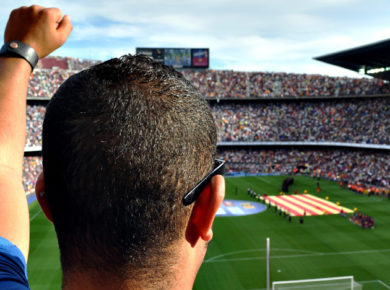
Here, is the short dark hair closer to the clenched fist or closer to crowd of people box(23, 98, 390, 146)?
the clenched fist

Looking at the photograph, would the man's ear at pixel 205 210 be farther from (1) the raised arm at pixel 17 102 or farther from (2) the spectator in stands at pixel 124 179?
(1) the raised arm at pixel 17 102

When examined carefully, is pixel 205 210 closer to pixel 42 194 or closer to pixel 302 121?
pixel 42 194

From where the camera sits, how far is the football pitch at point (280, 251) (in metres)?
18.5

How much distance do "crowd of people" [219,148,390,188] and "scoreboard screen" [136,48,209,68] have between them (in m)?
19.0

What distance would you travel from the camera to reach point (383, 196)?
38.5 meters

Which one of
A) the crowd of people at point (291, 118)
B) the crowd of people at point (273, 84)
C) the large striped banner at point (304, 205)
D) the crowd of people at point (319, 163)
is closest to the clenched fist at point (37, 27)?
the large striped banner at point (304, 205)

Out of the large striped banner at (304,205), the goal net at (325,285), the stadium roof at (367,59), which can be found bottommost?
the large striped banner at (304,205)

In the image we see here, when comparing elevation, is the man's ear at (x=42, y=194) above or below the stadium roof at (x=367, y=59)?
below

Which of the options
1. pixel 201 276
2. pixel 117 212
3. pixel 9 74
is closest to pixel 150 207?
pixel 117 212

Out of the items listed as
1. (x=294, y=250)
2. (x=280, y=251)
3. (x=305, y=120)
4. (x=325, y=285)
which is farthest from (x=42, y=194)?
(x=305, y=120)

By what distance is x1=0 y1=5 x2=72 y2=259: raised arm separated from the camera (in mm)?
1563

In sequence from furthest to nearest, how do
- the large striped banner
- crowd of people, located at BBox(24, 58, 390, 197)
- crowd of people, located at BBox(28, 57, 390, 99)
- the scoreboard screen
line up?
the scoreboard screen, crowd of people, located at BBox(28, 57, 390, 99), crowd of people, located at BBox(24, 58, 390, 197), the large striped banner

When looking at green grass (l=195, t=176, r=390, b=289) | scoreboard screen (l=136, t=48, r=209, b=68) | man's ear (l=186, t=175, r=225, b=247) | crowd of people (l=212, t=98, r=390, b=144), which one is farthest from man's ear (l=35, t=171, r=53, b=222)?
scoreboard screen (l=136, t=48, r=209, b=68)

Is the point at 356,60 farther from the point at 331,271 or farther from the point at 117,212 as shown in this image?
the point at 117,212
